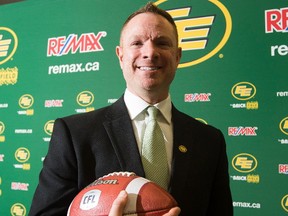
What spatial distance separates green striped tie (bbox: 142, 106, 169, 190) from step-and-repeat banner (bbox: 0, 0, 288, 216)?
807 millimetres

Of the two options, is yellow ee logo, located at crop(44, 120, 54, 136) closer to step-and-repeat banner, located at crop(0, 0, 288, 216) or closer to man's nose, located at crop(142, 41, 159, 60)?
step-and-repeat banner, located at crop(0, 0, 288, 216)

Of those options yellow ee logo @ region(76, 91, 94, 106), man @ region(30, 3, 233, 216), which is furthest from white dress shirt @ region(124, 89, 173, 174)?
yellow ee logo @ region(76, 91, 94, 106)

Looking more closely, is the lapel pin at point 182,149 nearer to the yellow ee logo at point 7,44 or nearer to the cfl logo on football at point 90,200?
the cfl logo on football at point 90,200

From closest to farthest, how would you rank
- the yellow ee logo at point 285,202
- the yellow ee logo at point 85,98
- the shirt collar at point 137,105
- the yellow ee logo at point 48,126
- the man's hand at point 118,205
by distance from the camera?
the man's hand at point 118,205, the shirt collar at point 137,105, the yellow ee logo at point 285,202, the yellow ee logo at point 85,98, the yellow ee logo at point 48,126

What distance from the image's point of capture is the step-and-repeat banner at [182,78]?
1.54 metres

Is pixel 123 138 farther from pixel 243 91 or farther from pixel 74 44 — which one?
pixel 74 44

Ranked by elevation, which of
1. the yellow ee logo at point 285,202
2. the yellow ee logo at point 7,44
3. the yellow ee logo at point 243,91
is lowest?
the yellow ee logo at point 285,202

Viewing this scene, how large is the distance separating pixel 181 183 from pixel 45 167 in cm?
40

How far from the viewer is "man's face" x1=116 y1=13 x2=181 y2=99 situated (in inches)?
35.5

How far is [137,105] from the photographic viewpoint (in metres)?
0.95

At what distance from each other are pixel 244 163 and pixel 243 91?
379mm

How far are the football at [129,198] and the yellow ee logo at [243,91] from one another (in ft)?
3.42

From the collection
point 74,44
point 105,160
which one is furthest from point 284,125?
point 74,44

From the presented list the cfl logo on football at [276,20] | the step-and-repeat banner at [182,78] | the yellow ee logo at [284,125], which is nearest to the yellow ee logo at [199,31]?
the step-and-repeat banner at [182,78]
